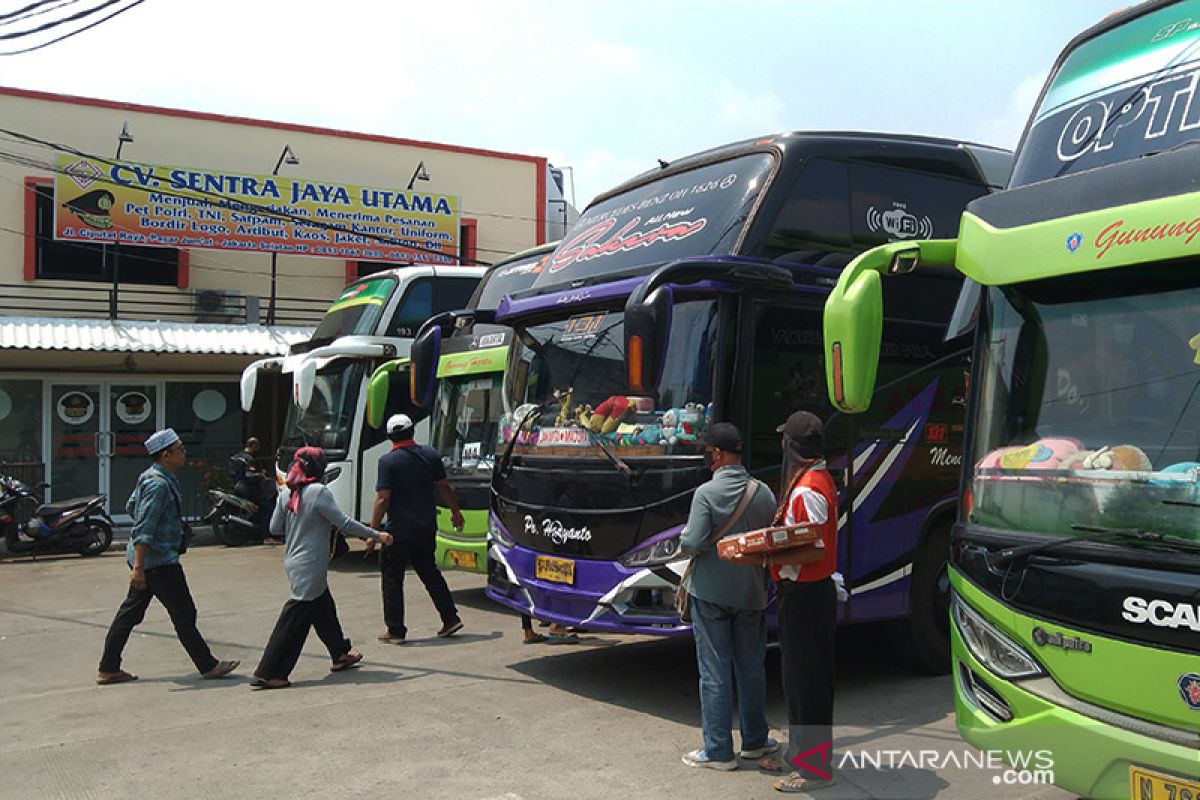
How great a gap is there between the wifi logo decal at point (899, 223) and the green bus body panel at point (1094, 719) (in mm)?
3874

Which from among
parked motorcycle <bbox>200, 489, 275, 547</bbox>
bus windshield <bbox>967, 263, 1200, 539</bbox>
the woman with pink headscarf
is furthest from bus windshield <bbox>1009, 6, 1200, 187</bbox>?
parked motorcycle <bbox>200, 489, 275, 547</bbox>

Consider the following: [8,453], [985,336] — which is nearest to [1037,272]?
[985,336]

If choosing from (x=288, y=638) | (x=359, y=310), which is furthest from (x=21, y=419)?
(x=288, y=638)

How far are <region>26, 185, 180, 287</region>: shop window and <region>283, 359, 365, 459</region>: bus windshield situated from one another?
7684 millimetres

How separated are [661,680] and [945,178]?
4.33 metres

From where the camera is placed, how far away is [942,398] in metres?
7.76

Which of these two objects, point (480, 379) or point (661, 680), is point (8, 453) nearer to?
point (480, 379)

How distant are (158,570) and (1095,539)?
257 inches

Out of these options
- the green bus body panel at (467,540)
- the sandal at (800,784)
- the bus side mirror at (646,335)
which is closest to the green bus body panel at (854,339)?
the bus side mirror at (646,335)

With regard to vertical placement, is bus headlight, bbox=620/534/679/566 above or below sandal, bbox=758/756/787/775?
above

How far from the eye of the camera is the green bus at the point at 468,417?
1048cm

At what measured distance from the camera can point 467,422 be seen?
1138 centimetres

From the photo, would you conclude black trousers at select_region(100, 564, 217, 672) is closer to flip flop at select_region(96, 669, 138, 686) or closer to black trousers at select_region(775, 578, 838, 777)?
flip flop at select_region(96, 669, 138, 686)

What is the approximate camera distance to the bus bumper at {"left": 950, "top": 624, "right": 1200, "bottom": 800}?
353 centimetres
